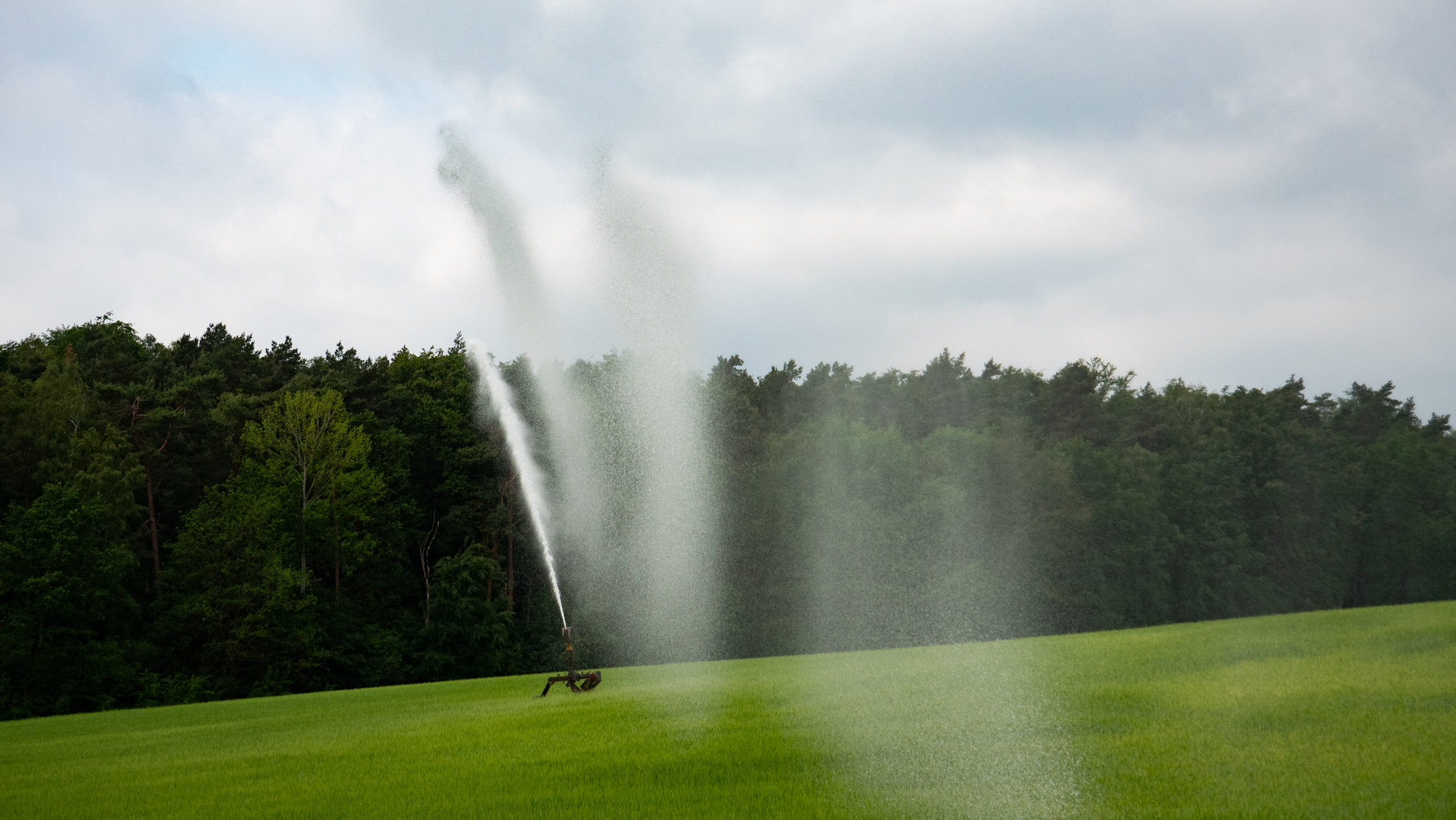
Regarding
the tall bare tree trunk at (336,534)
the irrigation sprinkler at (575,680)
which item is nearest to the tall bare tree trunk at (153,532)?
the tall bare tree trunk at (336,534)

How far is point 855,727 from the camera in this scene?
53.9ft

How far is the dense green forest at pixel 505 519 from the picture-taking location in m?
50.2

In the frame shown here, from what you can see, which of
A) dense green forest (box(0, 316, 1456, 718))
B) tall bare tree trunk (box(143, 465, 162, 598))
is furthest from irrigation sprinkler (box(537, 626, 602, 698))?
tall bare tree trunk (box(143, 465, 162, 598))

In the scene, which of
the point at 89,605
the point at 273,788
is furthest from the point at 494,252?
the point at 89,605

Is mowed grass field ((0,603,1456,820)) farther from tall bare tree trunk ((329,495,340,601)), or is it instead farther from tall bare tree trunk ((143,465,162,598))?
tall bare tree trunk ((329,495,340,601))

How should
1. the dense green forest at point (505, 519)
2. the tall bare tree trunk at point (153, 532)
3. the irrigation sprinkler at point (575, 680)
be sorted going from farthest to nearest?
the tall bare tree trunk at point (153, 532) < the dense green forest at point (505, 519) < the irrigation sprinkler at point (575, 680)

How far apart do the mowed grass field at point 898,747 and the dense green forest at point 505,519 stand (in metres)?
19.0

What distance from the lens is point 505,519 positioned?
63969 mm

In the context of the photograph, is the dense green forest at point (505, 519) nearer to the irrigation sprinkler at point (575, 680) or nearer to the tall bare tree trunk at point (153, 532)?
the tall bare tree trunk at point (153, 532)

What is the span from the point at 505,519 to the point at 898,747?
5222 centimetres

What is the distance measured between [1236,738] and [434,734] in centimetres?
1366

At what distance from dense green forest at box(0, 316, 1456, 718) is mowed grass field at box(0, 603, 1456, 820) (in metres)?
19.0

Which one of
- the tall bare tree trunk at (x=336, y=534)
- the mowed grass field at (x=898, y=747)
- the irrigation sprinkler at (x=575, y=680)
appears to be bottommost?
the irrigation sprinkler at (x=575, y=680)

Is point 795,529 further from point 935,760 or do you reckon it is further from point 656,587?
point 935,760
